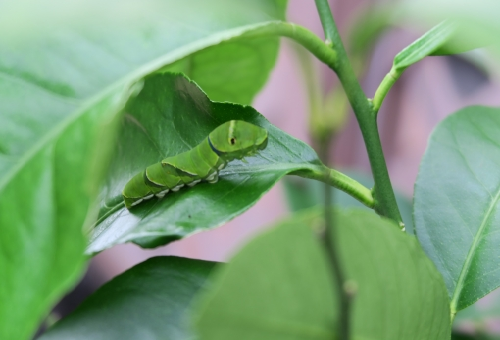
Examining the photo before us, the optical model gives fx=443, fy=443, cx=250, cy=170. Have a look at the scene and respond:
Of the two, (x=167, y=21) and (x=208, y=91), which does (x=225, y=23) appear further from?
(x=208, y=91)

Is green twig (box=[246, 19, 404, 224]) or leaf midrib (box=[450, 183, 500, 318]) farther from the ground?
green twig (box=[246, 19, 404, 224])

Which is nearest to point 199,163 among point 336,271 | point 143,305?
point 143,305

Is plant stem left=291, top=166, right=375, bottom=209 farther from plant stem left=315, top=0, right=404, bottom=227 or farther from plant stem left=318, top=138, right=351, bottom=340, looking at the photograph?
plant stem left=318, top=138, right=351, bottom=340

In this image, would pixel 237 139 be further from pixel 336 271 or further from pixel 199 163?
pixel 336 271

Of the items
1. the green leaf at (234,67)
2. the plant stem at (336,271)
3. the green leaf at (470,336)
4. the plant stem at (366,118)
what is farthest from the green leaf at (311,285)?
the green leaf at (470,336)

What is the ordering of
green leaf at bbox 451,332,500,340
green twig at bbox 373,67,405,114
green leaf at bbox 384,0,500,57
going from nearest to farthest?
green leaf at bbox 384,0,500,57 < green twig at bbox 373,67,405,114 < green leaf at bbox 451,332,500,340

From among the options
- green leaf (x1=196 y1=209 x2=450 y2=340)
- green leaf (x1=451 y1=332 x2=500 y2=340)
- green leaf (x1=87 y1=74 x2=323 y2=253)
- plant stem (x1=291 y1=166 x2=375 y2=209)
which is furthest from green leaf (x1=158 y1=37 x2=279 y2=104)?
green leaf (x1=451 y1=332 x2=500 y2=340)

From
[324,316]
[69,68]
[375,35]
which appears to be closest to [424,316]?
[324,316]

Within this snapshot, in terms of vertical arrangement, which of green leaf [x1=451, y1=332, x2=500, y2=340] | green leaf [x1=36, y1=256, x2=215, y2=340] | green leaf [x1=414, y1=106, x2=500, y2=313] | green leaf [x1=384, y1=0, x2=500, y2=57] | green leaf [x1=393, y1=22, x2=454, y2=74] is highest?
green leaf [x1=384, y1=0, x2=500, y2=57]
